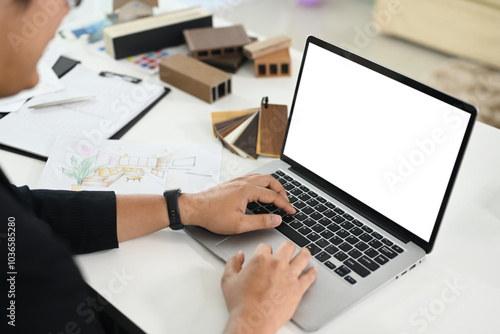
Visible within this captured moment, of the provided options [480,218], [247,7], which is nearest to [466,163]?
[480,218]

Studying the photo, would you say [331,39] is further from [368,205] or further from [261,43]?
[368,205]

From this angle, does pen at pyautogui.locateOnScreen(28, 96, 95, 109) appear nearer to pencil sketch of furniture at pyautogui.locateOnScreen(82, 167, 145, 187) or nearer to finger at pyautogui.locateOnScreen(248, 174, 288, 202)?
pencil sketch of furniture at pyautogui.locateOnScreen(82, 167, 145, 187)

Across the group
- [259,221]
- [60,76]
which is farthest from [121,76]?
[259,221]

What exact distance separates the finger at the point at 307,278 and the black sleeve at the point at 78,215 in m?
0.35

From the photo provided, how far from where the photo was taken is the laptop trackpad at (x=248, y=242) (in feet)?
3.13

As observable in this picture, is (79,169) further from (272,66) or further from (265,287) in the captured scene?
(272,66)

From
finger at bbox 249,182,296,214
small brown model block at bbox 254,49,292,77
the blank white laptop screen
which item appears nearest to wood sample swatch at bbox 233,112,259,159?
the blank white laptop screen

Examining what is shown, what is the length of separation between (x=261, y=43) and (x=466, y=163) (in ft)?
2.27

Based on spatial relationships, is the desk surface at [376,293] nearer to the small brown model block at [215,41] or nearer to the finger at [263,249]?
the finger at [263,249]

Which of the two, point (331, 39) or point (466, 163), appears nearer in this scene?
point (466, 163)

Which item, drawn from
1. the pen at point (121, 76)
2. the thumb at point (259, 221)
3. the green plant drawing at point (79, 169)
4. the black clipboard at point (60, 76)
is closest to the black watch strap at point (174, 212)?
the thumb at point (259, 221)

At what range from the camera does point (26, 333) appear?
32.0 inches

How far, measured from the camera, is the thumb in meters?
0.98

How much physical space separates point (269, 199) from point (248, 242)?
0.32ft
